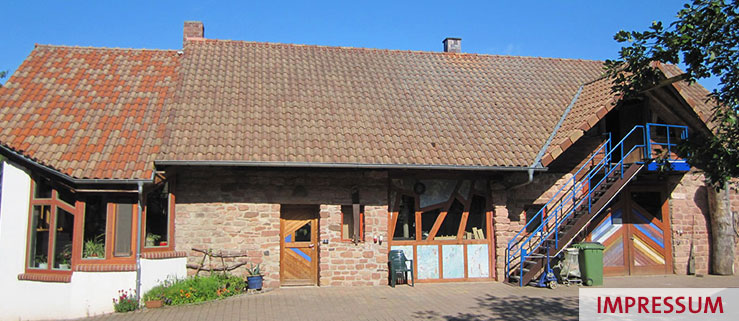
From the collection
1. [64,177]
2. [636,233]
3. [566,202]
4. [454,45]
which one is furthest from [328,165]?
[454,45]

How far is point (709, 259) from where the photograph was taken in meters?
14.5

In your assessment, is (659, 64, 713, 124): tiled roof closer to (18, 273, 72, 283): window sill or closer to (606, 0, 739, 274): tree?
(606, 0, 739, 274): tree

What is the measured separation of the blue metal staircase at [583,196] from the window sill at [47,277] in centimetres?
893

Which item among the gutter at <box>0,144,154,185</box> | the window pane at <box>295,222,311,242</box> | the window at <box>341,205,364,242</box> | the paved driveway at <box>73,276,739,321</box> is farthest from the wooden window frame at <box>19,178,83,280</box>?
the window at <box>341,205,364,242</box>

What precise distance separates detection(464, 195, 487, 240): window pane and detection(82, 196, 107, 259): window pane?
7730 mm

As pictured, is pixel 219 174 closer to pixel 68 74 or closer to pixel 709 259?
pixel 68 74

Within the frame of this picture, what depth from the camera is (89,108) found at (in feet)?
40.8

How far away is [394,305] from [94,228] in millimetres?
5734

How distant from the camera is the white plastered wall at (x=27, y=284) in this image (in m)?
9.91

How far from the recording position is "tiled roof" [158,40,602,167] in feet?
39.9

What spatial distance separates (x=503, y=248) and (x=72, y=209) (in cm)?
897

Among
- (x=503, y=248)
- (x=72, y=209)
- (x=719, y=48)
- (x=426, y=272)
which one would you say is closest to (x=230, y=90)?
(x=72, y=209)

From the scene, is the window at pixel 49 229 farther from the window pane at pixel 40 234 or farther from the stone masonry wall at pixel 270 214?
the stone masonry wall at pixel 270 214

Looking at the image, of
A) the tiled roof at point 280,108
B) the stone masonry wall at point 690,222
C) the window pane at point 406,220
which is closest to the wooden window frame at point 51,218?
the tiled roof at point 280,108
